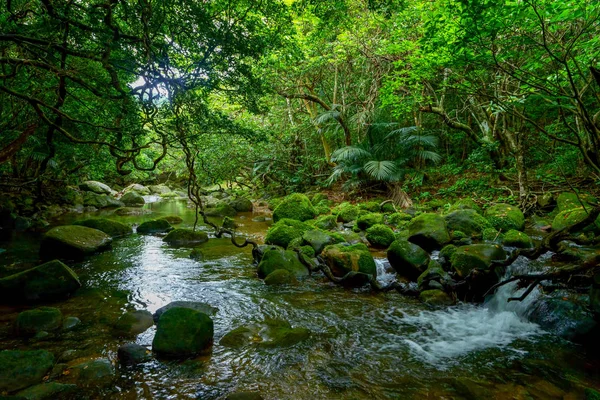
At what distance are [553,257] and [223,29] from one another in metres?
7.20

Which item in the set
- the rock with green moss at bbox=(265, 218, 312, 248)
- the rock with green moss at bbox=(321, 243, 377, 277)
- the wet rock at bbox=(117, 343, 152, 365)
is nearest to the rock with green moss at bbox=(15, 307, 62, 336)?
the wet rock at bbox=(117, 343, 152, 365)

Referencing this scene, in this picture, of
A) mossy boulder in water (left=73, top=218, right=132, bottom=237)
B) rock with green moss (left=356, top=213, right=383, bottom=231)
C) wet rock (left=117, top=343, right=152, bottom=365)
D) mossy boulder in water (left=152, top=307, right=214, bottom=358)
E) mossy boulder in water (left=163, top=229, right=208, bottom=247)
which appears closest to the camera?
wet rock (left=117, top=343, right=152, bottom=365)

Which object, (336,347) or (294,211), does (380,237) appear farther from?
(336,347)

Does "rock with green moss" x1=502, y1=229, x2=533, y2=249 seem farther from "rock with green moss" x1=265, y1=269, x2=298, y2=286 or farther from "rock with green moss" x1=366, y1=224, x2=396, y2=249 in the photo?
"rock with green moss" x1=265, y1=269, x2=298, y2=286

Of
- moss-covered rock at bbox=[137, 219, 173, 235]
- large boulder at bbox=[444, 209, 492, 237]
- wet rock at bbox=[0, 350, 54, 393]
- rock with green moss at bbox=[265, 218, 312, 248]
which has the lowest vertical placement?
wet rock at bbox=[0, 350, 54, 393]

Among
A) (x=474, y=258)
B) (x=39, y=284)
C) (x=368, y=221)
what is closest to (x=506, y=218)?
(x=368, y=221)

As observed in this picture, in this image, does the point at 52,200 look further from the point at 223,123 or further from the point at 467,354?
the point at 467,354

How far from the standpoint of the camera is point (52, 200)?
637 inches

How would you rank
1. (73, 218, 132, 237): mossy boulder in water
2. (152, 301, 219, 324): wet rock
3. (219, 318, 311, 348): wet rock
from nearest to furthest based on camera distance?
(219, 318, 311, 348): wet rock
(152, 301, 219, 324): wet rock
(73, 218, 132, 237): mossy boulder in water

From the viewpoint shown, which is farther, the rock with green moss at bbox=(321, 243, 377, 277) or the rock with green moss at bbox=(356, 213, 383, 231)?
the rock with green moss at bbox=(356, 213, 383, 231)

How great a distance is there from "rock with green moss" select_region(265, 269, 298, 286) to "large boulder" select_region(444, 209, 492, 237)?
438cm

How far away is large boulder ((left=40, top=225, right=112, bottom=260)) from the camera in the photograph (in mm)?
7500

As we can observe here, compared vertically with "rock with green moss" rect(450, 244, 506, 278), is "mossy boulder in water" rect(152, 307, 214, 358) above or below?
below

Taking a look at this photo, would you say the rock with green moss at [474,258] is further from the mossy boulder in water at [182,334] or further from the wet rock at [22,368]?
the wet rock at [22,368]
